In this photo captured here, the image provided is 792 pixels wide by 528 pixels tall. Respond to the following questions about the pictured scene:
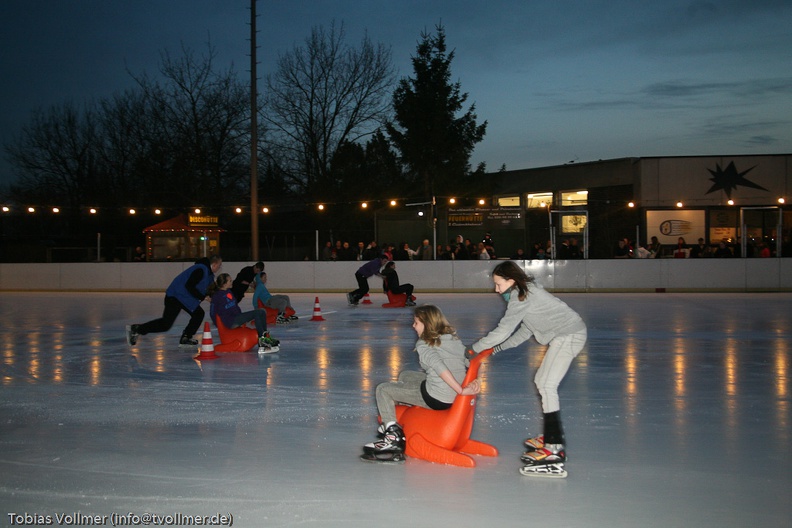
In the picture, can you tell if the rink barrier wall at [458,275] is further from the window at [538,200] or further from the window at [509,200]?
the window at [509,200]

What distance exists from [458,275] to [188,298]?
15.1 metres

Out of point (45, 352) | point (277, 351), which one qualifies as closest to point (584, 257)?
point (277, 351)

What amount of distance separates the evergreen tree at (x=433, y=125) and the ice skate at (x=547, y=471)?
1386 inches

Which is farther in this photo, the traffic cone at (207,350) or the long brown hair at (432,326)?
the traffic cone at (207,350)

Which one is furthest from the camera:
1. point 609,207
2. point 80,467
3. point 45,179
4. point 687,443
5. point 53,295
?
point 45,179

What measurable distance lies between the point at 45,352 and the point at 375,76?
33.4m

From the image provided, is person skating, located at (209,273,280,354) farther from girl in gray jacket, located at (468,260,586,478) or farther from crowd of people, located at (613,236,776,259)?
crowd of people, located at (613,236,776,259)

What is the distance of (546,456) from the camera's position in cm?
489

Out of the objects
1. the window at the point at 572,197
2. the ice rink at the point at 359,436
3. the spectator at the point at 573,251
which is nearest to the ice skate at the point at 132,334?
the ice rink at the point at 359,436

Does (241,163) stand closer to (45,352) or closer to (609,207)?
(609,207)

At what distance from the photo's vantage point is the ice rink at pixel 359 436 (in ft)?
14.1

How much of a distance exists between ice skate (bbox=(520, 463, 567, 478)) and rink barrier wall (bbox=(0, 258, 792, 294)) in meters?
19.2

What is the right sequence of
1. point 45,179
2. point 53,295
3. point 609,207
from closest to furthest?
point 53,295
point 609,207
point 45,179

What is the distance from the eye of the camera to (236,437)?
19.5 ft
